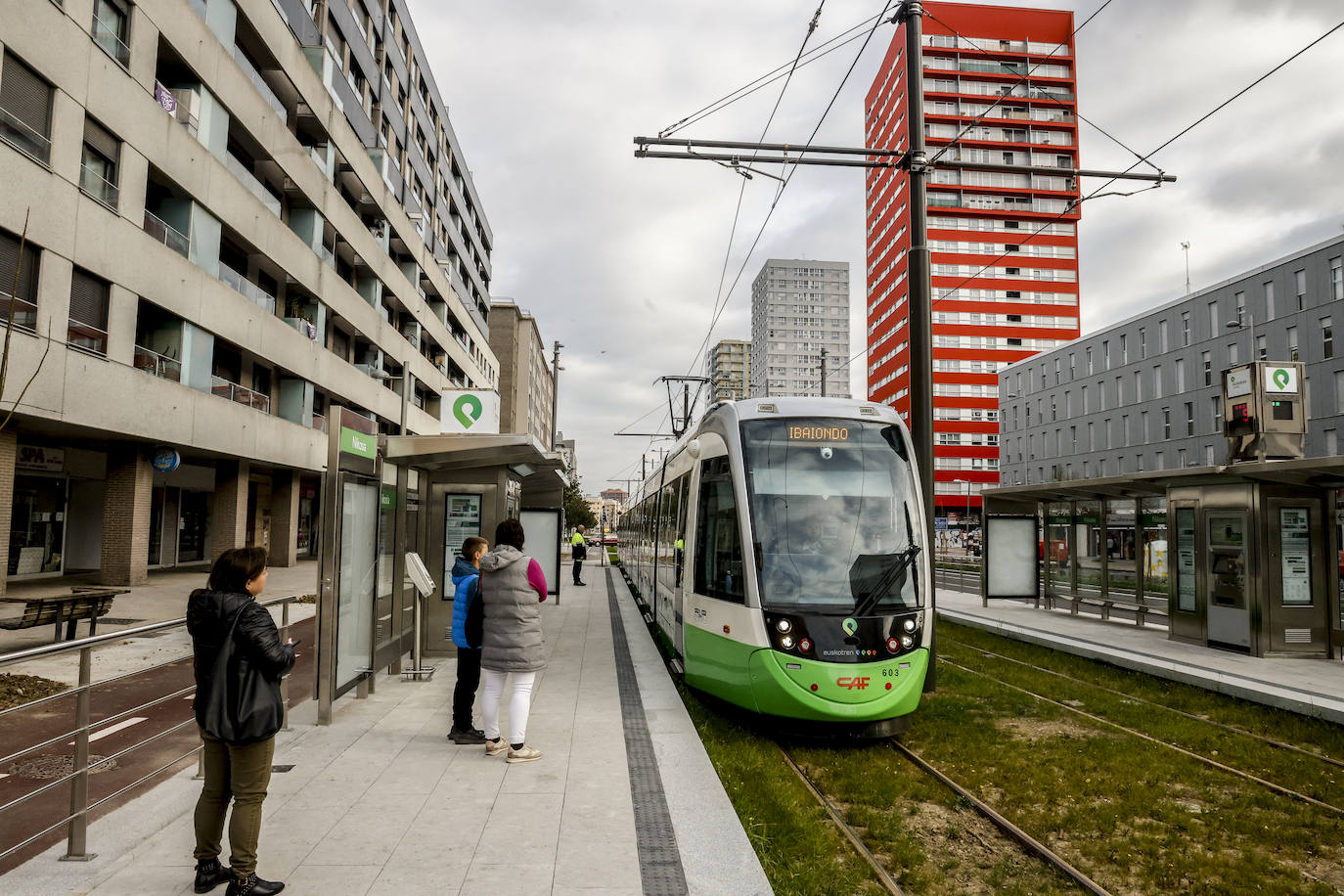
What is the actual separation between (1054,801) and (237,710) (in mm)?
5308

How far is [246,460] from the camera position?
88.0 feet

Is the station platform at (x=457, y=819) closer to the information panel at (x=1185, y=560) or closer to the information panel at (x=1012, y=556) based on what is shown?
the information panel at (x=1185, y=560)

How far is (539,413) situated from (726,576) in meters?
112

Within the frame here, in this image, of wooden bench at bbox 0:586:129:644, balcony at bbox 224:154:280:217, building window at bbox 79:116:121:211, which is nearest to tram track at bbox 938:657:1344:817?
wooden bench at bbox 0:586:129:644

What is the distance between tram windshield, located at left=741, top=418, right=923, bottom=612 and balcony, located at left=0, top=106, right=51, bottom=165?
15.1m

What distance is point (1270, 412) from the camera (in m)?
14.9

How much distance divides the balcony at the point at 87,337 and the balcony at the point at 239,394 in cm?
472

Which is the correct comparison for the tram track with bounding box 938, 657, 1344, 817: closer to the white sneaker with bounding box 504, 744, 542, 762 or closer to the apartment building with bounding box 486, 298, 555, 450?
the white sneaker with bounding box 504, 744, 542, 762

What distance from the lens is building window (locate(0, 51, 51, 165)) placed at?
1558 cm

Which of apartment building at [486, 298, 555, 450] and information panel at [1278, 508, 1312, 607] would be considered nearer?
information panel at [1278, 508, 1312, 607]

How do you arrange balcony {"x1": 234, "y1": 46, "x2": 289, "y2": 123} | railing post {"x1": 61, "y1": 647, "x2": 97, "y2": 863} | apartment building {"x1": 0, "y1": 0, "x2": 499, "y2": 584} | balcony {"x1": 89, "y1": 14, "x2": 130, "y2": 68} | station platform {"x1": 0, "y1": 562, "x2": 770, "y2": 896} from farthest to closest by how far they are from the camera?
balcony {"x1": 234, "y1": 46, "x2": 289, "y2": 123}
balcony {"x1": 89, "y1": 14, "x2": 130, "y2": 68}
apartment building {"x1": 0, "y1": 0, "x2": 499, "y2": 584}
railing post {"x1": 61, "y1": 647, "x2": 97, "y2": 863}
station platform {"x1": 0, "y1": 562, "x2": 770, "y2": 896}

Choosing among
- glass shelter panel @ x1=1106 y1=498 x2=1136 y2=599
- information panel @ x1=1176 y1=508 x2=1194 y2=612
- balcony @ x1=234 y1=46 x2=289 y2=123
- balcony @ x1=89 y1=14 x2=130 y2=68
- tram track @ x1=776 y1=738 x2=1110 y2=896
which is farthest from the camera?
balcony @ x1=234 y1=46 x2=289 y2=123

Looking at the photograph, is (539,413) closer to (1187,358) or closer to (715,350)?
(715,350)

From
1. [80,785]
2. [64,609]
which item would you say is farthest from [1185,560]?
[64,609]
